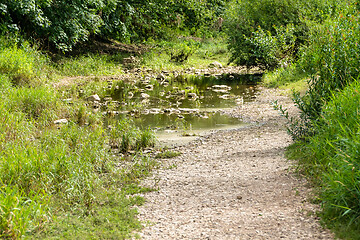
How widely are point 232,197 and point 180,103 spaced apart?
9424 millimetres

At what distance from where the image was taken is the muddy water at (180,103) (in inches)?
432

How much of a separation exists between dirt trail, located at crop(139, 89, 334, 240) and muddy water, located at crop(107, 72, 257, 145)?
6.87ft

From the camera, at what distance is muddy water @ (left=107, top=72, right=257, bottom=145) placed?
11.0 meters

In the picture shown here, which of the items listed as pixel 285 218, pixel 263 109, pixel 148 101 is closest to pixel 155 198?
pixel 285 218

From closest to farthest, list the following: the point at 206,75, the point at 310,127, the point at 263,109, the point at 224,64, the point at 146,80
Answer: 1. the point at 310,127
2. the point at 263,109
3. the point at 146,80
4. the point at 206,75
5. the point at 224,64

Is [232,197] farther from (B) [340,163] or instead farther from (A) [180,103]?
(A) [180,103]

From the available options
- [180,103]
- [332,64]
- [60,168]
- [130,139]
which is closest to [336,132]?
[332,64]

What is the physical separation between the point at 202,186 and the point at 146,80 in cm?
1453

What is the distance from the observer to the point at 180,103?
48.2ft

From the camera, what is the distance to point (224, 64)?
89.9 feet

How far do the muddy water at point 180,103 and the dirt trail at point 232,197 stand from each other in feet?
6.87

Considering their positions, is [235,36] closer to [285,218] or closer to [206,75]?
A: [206,75]

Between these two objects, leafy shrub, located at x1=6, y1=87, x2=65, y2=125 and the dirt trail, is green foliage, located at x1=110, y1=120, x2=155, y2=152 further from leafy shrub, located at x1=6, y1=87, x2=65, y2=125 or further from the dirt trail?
leafy shrub, located at x1=6, y1=87, x2=65, y2=125


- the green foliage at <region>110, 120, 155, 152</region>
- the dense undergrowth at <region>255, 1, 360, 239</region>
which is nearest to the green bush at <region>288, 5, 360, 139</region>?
the dense undergrowth at <region>255, 1, 360, 239</region>
